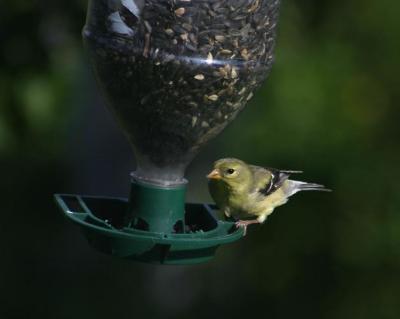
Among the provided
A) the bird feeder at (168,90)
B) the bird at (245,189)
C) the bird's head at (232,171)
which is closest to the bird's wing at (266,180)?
the bird at (245,189)

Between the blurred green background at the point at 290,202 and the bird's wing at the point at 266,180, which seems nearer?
the bird's wing at the point at 266,180

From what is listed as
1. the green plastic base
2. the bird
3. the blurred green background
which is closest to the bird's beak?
the bird

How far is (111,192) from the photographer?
6.71m

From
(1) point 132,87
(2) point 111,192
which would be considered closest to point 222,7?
(1) point 132,87

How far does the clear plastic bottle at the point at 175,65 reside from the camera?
338cm

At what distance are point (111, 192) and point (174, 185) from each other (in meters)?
3.08

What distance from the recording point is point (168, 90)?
344cm

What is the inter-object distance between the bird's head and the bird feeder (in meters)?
0.89

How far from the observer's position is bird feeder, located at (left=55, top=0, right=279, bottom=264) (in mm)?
3365

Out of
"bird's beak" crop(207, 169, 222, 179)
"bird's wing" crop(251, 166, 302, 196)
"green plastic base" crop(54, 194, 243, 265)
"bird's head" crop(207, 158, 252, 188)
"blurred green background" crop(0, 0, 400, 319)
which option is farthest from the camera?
"blurred green background" crop(0, 0, 400, 319)

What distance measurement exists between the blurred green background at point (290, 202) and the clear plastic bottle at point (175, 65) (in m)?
2.84

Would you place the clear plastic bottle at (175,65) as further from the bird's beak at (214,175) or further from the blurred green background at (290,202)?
the blurred green background at (290,202)

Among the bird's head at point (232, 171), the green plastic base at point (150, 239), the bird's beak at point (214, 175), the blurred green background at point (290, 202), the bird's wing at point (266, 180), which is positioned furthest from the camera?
the blurred green background at point (290, 202)

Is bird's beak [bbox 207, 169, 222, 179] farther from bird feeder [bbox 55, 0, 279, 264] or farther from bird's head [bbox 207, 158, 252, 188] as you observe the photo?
bird feeder [bbox 55, 0, 279, 264]
